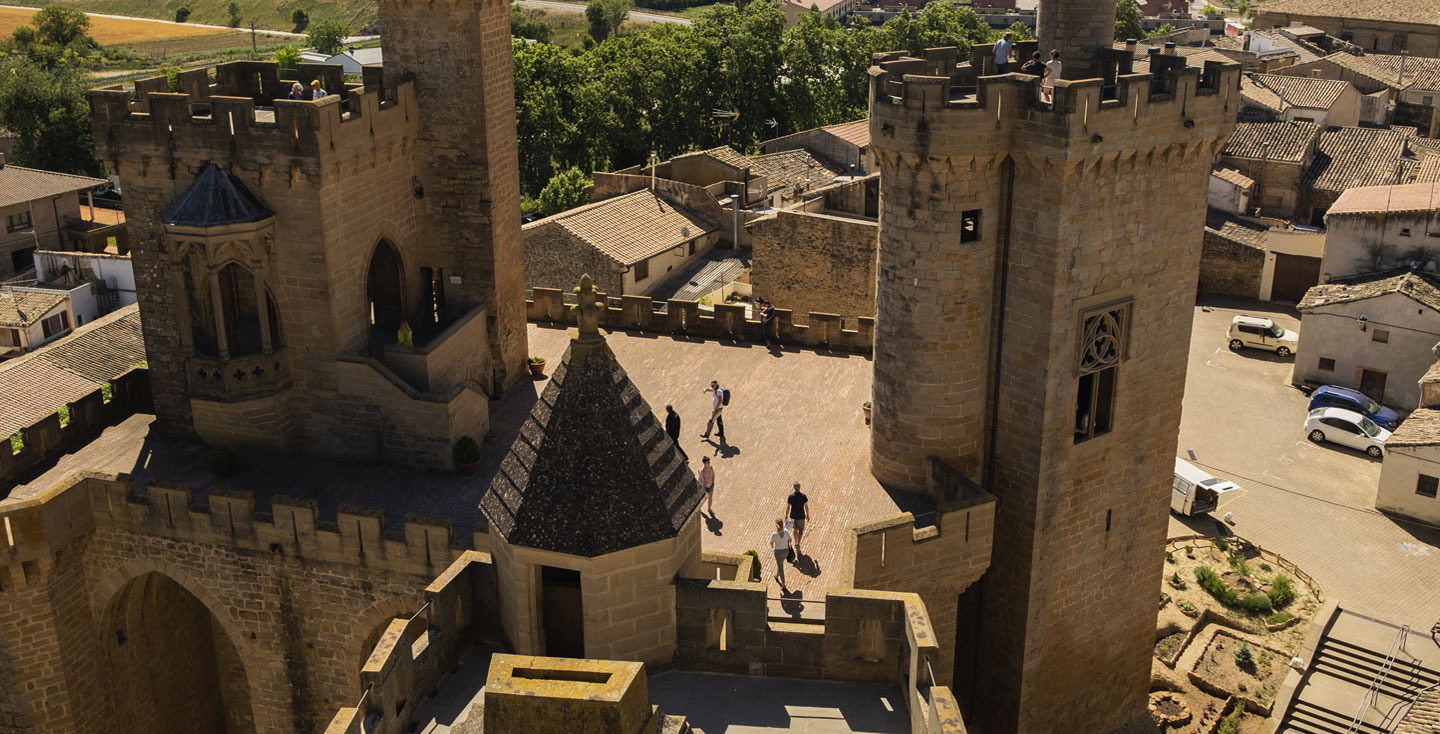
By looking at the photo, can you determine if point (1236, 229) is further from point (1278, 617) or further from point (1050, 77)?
point (1050, 77)

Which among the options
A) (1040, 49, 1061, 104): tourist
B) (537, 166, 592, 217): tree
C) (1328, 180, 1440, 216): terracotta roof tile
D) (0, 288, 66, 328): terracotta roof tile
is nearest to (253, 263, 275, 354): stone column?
(1040, 49, 1061, 104): tourist

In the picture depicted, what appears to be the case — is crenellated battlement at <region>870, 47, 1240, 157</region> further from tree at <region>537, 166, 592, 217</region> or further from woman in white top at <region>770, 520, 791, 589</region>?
tree at <region>537, 166, 592, 217</region>

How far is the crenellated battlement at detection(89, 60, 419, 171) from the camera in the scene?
2711 cm

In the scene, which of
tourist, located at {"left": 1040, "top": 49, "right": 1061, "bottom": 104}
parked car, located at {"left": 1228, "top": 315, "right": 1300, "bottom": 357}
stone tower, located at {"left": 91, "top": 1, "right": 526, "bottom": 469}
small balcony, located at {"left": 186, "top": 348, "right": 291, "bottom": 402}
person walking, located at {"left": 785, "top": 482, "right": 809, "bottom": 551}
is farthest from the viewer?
parked car, located at {"left": 1228, "top": 315, "right": 1300, "bottom": 357}

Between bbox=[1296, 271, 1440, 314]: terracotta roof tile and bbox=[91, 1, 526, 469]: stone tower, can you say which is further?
bbox=[1296, 271, 1440, 314]: terracotta roof tile

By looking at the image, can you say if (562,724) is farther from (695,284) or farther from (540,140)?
(540,140)

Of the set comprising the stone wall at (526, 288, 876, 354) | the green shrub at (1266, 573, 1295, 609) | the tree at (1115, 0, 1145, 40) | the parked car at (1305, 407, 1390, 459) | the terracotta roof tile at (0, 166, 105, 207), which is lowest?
the green shrub at (1266, 573, 1295, 609)

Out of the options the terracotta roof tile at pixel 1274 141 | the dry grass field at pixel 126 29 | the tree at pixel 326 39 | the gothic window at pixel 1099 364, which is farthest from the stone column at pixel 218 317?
the dry grass field at pixel 126 29

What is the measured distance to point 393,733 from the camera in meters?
18.0

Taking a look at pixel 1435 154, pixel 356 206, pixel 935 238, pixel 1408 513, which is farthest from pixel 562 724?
pixel 1435 154

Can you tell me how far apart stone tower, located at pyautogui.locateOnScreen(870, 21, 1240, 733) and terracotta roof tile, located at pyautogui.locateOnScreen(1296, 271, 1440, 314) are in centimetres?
3232

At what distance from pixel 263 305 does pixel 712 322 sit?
13174mm

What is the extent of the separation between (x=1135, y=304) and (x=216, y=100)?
18.7 meters

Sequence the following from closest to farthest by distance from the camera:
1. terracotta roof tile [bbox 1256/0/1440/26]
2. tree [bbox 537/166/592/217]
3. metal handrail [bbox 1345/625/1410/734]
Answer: metal handrail [bbox 1345/625/1410/734], tree [bbox 537/166/592/217], terracotta roof tile [bbox 1256/0/1440/26]
